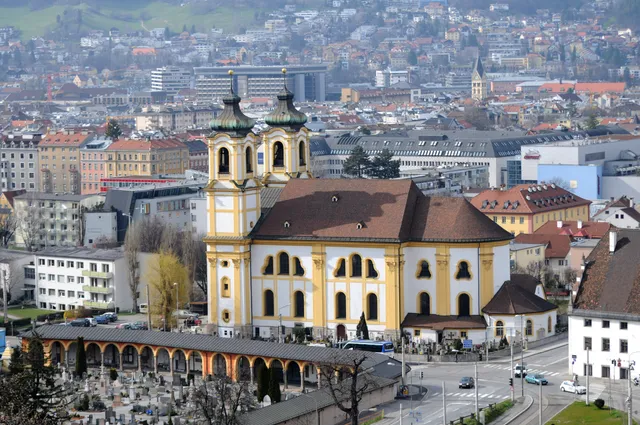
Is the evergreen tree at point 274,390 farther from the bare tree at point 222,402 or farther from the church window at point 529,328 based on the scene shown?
the church window at point 529,328

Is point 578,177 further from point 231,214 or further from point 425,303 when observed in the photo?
point 231,214

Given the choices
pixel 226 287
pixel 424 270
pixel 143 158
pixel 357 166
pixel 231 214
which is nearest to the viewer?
pixel 424 270

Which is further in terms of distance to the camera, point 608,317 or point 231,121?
point 231,121

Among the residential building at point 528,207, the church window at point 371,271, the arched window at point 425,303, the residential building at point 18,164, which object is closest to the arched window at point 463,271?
the arched window at point 425,303

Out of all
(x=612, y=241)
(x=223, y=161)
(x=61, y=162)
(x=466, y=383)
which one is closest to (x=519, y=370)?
(x=466, y=383)

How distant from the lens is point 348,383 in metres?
64.6

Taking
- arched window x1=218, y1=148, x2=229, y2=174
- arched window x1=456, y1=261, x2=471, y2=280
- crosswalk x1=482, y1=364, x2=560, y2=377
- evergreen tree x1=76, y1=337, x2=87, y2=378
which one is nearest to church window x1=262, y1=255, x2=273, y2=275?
arched window x1=218, y1=148, x2=229, y2=174

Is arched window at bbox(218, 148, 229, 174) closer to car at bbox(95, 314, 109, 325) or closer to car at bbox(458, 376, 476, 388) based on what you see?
car at bbox(95, 314, 109, 325)

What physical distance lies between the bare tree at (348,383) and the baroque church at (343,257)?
33.5 feet

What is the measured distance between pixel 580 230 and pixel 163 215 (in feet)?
82.6

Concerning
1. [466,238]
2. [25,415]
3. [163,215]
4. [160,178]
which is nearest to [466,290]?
[466,238]

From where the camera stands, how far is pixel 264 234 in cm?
7988

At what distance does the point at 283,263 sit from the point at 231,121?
21.1ft

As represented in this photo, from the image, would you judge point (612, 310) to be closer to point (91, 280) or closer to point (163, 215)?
point (91, 280)
